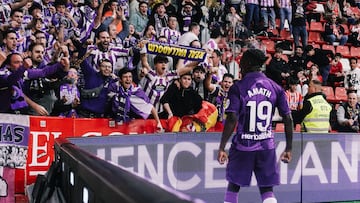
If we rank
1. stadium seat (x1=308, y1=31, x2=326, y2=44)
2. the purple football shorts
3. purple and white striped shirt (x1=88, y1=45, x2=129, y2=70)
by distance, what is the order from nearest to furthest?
the purple football shorts → purple and white striped shirt (x1=88, y1=45, x2=129, y2=70) → stadium seat (x1=308, y1=31, x2=326, y2=44)

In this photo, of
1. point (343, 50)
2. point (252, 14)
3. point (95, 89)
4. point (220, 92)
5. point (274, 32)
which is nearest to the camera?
point (95, 89)

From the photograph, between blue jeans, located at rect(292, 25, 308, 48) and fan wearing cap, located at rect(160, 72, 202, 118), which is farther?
blue jeans, located at rect(292, 25, 308, 48)

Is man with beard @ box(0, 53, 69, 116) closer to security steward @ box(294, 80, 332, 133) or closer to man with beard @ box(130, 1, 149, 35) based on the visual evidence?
man with beard @ box(130, 1, 149, 35)

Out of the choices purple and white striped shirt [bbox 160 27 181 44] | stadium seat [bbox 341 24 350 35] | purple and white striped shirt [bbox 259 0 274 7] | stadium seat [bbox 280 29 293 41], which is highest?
purple and white striped shirt [bbox 259 0 274 7]

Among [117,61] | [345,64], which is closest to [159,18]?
[117,61]

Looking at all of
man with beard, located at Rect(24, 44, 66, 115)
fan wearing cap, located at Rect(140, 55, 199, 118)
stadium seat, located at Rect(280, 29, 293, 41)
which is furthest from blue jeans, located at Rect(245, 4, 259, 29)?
man with beard, located at Rect(24, 44, 66, 115)

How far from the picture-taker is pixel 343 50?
46.4ft

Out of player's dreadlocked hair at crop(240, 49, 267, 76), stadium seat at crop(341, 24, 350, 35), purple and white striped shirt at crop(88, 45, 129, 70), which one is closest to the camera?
player's dreadlocked hair at crop(240, 49, 267, 76)

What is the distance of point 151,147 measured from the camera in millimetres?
6953

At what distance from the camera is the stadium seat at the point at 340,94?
1216 cm

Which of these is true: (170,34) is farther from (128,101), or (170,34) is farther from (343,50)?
(343,50)

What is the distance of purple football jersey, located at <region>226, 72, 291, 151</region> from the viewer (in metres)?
5.42

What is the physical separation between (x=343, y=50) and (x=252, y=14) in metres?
3.10

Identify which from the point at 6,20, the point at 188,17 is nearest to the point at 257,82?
the point at 6,20
